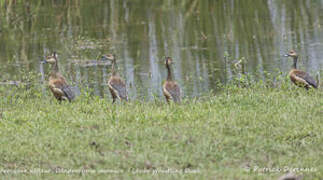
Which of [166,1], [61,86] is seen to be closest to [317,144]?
[61,86]

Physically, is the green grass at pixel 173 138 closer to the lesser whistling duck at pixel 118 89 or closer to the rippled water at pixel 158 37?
the lesser whistling duck at pixel 118 89

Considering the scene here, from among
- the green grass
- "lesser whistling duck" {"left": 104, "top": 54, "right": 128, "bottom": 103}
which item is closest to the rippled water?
"lesser whistling duck" {"left": 104, "top": 54, "right": 128, "bottom": 103}

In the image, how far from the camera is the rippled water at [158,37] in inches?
601

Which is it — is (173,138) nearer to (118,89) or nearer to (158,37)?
(118,89)

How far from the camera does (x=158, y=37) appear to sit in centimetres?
1959

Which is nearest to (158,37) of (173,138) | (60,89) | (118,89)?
(118,89)

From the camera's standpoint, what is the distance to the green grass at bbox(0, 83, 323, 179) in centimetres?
748

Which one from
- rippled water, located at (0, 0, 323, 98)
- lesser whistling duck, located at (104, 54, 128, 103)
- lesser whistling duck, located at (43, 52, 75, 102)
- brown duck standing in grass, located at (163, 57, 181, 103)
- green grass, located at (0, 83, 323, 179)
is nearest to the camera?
green grass, located at (0, 83, 323, 179)

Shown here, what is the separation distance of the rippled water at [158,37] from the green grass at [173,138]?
3.72 metres

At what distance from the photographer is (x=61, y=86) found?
1184 centimetres

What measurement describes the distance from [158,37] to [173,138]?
454 inches

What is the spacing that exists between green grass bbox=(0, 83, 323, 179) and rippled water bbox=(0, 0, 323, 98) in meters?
3.72

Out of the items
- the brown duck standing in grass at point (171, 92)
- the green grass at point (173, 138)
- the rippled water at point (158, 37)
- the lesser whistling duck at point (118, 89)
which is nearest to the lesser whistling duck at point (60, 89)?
the lesser whistling duck at point (118, 89)

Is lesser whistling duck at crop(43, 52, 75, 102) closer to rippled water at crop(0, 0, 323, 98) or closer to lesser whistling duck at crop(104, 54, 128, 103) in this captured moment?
lesser whistling duck at crop(104, 54, 128, 103)
